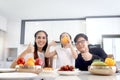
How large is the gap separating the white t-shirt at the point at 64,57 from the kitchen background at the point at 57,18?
198 cm

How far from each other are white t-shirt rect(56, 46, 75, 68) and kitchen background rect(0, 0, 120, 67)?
1.98 m

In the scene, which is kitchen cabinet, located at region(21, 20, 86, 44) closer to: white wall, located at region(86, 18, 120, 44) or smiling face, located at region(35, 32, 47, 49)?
white wall, located at region(86, 18, 120, 44)

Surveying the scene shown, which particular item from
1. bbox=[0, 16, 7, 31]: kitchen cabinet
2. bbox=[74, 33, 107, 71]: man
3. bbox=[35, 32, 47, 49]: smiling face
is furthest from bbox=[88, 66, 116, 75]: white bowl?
bbox=[0, 16, 7, 31]: kitchen cabinet

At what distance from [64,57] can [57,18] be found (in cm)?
323

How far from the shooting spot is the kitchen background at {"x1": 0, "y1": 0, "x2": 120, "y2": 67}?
400 cm

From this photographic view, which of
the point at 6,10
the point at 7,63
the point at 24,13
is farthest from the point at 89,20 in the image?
the point at 7,63

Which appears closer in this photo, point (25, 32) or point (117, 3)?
point (117, 3)

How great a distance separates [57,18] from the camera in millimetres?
5082

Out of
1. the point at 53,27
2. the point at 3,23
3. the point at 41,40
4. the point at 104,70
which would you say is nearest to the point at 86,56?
the point at 104,70

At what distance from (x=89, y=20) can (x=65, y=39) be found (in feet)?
10.4

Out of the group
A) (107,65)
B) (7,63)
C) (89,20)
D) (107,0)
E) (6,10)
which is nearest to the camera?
(107,65)

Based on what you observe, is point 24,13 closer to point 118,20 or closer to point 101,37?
point 101,37

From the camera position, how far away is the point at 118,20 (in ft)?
15.4

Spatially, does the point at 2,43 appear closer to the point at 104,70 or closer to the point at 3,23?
the point at 3,23
